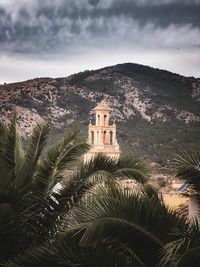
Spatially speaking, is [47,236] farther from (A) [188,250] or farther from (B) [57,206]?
(A) [188,250]

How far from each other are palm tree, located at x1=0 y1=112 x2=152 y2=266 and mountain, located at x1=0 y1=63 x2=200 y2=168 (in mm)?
37270

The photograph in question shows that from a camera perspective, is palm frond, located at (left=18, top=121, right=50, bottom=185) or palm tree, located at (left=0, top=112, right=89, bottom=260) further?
palm frond, located at (left=18, top=121, right=50, bottom=185)

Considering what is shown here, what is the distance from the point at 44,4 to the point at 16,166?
9771 millimetres

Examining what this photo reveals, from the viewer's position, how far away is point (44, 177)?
6496 mm

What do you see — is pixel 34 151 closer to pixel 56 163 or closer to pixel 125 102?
pixel 56 163

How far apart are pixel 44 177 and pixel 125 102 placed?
54.0 metres

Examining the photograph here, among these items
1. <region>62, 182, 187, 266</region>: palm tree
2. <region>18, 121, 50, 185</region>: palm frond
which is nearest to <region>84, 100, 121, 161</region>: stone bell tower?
<region>18, 121, 50, 185</region>: palm frond

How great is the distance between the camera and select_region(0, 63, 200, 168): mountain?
49781 millimetres

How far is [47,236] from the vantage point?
5965 mm

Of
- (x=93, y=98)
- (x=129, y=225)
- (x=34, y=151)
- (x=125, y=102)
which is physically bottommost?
(x=129, y=225)

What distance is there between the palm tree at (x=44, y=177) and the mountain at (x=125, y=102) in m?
37.3

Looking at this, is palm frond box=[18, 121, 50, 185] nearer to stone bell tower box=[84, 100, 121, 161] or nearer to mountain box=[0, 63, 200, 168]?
stone bell tower box=[84, 100, 121, 161]

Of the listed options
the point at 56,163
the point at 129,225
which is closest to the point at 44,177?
the point at 56,163

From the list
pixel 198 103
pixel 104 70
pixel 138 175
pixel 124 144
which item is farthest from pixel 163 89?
pixel 138 175
